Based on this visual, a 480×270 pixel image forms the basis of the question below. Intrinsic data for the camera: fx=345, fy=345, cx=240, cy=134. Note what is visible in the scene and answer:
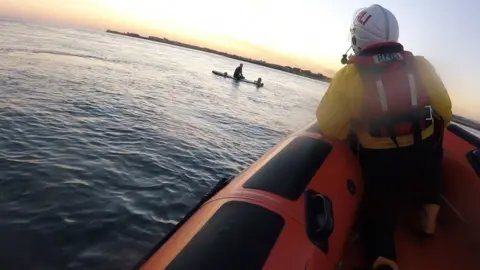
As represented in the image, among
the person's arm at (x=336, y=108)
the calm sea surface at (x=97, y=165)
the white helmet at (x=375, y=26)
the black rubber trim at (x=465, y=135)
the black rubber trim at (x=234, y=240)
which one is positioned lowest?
the calm sea surface at (x=97, y=165)

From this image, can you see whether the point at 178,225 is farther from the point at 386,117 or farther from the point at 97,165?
the point at 97,165

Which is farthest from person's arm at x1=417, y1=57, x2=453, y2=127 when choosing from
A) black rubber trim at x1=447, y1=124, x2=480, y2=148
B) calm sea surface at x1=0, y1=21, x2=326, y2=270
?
calm sea surface at x1=0, y1=21, x2=326, y2=270

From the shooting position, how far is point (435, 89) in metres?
2.62

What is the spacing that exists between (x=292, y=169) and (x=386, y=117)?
78 centimetres

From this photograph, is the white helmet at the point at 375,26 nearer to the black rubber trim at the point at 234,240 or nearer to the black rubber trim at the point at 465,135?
the black rubber trim at the point at 234,240

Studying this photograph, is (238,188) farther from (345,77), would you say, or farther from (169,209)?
(169,209)

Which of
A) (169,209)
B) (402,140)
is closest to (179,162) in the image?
(169,209)

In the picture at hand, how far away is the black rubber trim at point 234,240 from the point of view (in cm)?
167

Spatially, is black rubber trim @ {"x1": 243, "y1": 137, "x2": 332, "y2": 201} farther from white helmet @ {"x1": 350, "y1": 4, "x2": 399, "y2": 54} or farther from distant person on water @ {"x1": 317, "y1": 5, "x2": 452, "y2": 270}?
white helmet @ {"x1": 350, "y1": 4, "x2": 399, "y2": 54}

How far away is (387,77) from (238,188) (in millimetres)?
1318

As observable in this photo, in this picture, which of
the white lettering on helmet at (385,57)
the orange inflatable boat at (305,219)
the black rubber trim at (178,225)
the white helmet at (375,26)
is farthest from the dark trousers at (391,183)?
the black rubber trim at (178,225)

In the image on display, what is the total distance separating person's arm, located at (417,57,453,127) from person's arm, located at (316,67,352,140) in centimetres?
57

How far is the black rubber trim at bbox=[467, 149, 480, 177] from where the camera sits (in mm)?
3326

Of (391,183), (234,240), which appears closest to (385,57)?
(391,183)
